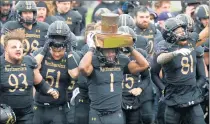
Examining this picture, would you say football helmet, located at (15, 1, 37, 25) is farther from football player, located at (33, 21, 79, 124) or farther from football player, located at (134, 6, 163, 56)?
football player, located at (134, 6, 163, 56)

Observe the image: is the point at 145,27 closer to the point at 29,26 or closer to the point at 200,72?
the point at 200,72

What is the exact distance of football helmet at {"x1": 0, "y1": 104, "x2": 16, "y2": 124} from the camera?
31.5 ft

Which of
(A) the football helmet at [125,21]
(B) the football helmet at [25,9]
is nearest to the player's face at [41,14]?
(B) the football helmet at [25,9]

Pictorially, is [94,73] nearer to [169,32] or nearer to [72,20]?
[169,32]

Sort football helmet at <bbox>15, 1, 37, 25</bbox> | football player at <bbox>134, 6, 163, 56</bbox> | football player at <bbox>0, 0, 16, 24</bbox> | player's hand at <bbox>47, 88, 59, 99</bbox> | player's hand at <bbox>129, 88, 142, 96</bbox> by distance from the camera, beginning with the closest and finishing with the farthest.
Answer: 1. player's hand at <bbox>47, 88, 59, 99</bbox>
2. player's hand at <bbox>129, 88, 142, 96</bbox>
3. football helmet at <bbox>15, 1, 37, 25</bbox>
4. football player at <bbox>134, 6, 163, 56</bbox>
5. football player at <bbox>0, 0, 16, 24</bbox>

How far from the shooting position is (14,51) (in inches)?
389

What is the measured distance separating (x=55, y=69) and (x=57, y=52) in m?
0.26

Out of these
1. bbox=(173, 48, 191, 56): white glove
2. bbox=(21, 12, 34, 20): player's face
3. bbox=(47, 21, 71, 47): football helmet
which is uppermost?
bbox=(21, 12, 34, 20): player's face

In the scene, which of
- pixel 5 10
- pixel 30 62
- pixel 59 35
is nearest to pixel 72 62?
pixel 59 35

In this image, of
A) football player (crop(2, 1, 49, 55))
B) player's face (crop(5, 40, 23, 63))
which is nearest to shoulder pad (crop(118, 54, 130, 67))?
player's face (crop(5, 40, 23, 63))

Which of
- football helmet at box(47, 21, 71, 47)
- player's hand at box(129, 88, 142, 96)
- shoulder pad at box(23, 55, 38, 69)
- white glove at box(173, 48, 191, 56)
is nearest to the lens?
shoulder pad at box(23, 55, 38, 69)

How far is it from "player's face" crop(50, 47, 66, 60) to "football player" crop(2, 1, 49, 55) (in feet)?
5.68

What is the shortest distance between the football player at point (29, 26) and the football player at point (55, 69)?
5.49ft

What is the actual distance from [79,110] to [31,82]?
1231 mm
